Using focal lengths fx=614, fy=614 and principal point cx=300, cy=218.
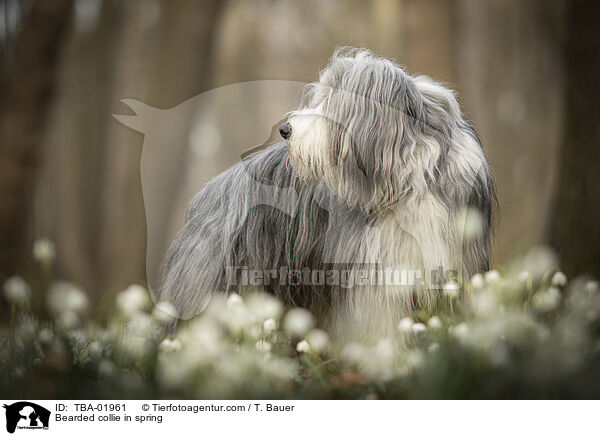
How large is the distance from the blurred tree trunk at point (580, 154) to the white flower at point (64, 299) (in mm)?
2921

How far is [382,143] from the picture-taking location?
3.39 meters

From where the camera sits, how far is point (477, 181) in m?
3.40

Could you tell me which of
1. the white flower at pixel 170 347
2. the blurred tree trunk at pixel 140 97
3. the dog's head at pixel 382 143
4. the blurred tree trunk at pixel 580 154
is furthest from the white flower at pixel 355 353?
the blurred tree trunk at pixel 140 97

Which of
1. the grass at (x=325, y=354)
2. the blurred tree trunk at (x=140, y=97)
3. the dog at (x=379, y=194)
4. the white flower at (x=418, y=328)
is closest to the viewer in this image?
the grass at (x=325, y=354)

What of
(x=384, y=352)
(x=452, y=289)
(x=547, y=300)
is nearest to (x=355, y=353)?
(x=384, y=352)

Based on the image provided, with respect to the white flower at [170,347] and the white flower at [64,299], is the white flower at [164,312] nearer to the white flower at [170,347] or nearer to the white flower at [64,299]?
the white flower at [64,299]

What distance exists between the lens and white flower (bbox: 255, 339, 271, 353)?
3.11 metres

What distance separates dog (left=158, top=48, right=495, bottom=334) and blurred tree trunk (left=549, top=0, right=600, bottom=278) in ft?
2.38

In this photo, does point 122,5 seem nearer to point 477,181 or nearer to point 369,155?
point 369,155

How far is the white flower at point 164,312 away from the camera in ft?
12.3

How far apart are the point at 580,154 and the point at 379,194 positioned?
1.53 metres
